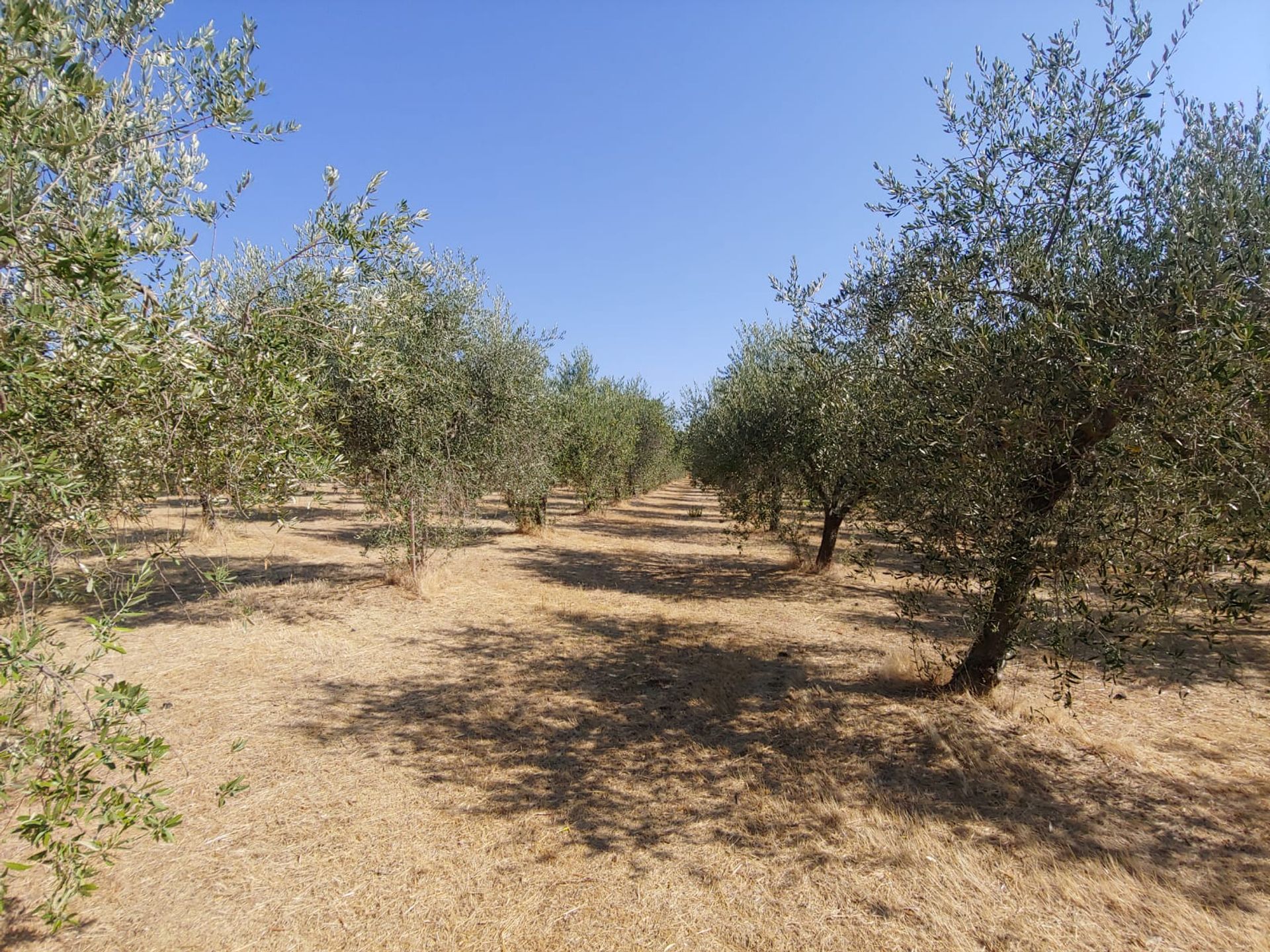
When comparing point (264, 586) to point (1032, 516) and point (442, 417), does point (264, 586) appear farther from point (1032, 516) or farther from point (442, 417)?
point (1032, 516)

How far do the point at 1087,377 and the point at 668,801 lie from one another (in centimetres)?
559

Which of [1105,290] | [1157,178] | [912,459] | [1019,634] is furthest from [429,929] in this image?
[1157,178]

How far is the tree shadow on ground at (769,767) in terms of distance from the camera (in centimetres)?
551

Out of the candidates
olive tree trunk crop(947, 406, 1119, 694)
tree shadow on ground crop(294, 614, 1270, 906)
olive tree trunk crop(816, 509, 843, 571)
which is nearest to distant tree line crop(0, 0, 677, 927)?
tree shadow on ground crop(294, 614, 1270, 906)

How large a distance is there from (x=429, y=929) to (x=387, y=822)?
153 centimetres

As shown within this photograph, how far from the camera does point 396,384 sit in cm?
1034

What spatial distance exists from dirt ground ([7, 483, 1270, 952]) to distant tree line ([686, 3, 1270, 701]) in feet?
4.87

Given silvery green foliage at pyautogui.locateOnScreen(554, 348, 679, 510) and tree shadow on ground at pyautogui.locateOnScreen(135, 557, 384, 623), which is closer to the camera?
tree shadow on ground at pyautogui.locateOnScreen(135, 557, 384, 623)

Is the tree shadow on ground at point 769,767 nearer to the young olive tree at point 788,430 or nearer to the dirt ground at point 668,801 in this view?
the dirt ground at point 668,801

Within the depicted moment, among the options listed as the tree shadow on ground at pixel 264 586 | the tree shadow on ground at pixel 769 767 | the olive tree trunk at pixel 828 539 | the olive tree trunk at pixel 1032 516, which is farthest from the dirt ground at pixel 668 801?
the olive tree trunk at pixel 828 539

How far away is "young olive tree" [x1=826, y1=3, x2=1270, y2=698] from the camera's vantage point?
190 inches

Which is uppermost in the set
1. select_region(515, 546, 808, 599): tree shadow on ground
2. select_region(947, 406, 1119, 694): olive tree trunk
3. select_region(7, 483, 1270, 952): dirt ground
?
select_region(947, 406, 1119, 694): olive tree trunk

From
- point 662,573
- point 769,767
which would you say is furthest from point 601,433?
point 769,767

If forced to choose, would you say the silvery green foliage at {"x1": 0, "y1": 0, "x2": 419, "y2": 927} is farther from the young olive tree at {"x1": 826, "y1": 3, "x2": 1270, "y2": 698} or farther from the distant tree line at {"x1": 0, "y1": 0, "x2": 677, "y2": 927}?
the young olive tree at {"x1": 826, "y1": 3, "x2": 1270, "y2": 698}
